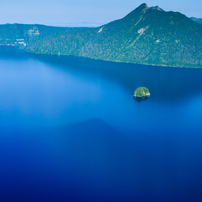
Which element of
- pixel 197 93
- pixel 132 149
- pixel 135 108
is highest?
pixel 197 93

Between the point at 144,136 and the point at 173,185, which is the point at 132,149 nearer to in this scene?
the point at 144,136

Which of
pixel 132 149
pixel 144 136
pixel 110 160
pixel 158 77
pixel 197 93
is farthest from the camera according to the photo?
pixel 158 77

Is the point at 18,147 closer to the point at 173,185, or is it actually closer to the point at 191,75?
the point at 173,185

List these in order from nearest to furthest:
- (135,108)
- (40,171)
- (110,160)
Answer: (40,171), (110,160), (135,108)

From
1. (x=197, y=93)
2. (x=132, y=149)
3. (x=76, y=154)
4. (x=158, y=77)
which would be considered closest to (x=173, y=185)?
(x=132, y=149)

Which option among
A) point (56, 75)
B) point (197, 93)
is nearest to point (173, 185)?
point (197, 93)

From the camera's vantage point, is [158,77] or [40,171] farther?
[158,77]

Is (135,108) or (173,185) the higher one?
(135,108)
